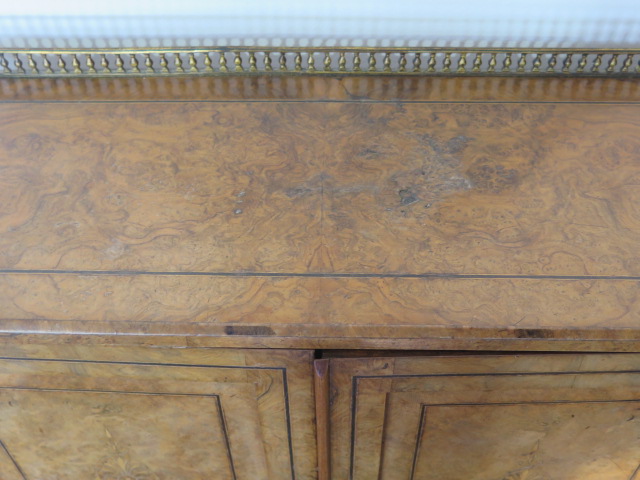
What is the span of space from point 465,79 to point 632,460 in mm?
564

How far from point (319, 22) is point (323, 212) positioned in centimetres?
35

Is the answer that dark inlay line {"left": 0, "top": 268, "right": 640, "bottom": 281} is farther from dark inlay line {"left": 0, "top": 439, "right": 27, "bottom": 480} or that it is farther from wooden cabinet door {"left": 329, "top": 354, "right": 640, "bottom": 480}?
dark inlay line {"left": 0, "top": 439, "right": 27, "bottom": 480}

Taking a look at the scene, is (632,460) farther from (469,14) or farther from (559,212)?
(469,14)

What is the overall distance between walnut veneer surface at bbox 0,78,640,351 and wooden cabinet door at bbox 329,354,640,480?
0.05 meters

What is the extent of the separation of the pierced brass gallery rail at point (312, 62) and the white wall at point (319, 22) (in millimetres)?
24

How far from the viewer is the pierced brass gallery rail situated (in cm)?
85

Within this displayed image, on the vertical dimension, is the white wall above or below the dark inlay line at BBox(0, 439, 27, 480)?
above

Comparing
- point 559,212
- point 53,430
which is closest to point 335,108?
point 559,212

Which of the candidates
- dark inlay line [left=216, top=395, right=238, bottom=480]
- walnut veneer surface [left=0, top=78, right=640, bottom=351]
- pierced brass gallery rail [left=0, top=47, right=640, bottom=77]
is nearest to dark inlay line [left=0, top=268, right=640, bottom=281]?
walnut veneer surface [left=0, top=78, right=640, bottom=351]

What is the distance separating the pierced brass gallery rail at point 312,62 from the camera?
0.85m

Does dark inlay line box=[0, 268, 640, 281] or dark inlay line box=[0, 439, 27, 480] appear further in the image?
dark inlay line box=[0, 439, 27, 480]

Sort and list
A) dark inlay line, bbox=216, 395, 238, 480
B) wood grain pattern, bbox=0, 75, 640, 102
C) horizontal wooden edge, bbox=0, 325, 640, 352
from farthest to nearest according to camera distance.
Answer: wood grain pattern, bbox=0, 75, 640, 102, dark inlay line, bbox=216, 395, 238, 480, horizontal wooden edge, bbox=0, 325, 640, 352

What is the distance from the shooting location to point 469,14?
2.83 ft

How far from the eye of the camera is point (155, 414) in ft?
2.20
